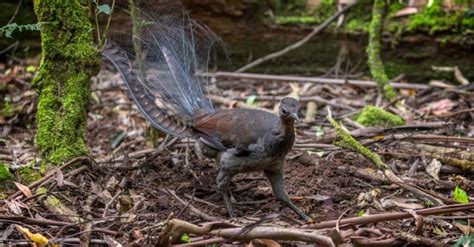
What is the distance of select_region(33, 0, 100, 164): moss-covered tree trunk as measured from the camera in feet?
14.3

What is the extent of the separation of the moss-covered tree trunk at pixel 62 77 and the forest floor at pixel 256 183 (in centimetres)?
20

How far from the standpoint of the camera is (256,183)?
498 cm

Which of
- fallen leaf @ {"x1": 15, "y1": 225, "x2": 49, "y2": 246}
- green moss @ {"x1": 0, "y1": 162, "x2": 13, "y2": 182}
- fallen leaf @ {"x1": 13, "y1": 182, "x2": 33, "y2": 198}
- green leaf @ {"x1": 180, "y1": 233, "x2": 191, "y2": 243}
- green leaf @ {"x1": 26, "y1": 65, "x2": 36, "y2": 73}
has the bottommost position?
green leaf @ {"x1": 180, "y1": 233, "x2": 191, "y2": 243}

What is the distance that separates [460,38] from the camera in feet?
24.1

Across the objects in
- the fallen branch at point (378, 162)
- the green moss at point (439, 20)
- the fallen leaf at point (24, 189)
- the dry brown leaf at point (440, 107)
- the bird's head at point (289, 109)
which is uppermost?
the green moss at point (439, 20)

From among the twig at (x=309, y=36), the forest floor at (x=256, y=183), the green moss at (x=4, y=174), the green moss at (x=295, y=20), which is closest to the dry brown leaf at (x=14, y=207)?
the forest floor at (x=256, y=183)

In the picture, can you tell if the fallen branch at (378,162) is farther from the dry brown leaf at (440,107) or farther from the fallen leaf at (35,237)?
the fallen leaf at (35,237)

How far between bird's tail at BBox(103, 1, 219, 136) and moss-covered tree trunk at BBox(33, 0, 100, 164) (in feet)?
1.17

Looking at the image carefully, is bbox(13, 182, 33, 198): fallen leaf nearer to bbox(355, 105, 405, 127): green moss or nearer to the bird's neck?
the bird's neck

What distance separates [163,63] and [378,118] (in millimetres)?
2152

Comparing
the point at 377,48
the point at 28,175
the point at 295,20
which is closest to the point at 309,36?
the point at 295,20

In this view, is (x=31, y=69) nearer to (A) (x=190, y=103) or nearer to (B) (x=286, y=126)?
(A) (x=190, y=103)

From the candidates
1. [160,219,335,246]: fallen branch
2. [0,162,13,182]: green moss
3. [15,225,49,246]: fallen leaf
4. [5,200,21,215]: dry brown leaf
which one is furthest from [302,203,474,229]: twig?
[0,162,13,182]: green moss

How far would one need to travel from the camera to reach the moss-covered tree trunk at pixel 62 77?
435cm
